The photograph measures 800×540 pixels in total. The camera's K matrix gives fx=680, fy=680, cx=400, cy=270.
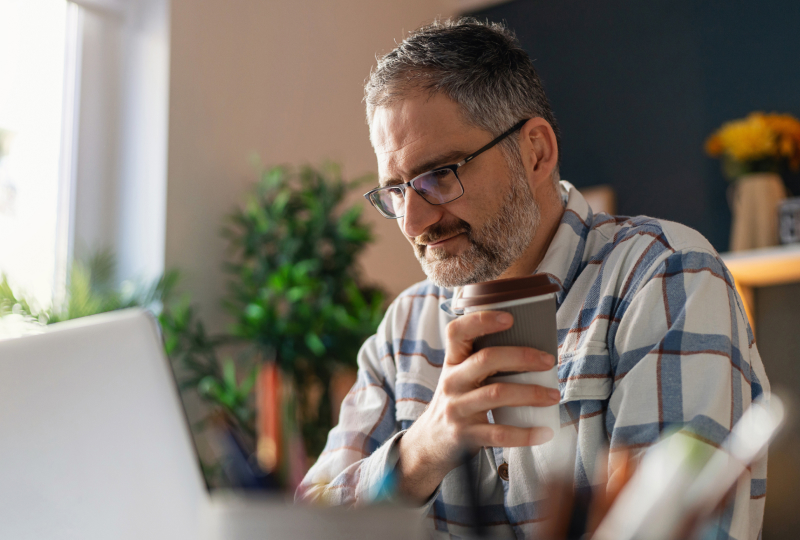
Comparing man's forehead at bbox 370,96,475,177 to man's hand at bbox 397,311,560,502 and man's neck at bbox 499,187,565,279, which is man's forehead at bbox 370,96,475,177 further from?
man's hand at bbox 397,311,560,502

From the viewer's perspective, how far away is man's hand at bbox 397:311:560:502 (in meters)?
0.62

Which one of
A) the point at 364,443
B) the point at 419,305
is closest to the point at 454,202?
the point at 419,305

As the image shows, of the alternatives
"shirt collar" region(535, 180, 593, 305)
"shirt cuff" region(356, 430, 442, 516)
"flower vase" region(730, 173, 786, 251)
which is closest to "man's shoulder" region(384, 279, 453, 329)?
"shirt collar" region(535, 180, 593, 305)

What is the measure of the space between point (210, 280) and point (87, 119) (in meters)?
0.73

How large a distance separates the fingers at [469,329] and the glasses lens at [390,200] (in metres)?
0.52

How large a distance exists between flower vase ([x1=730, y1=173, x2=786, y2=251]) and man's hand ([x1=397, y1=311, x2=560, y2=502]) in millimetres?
2268

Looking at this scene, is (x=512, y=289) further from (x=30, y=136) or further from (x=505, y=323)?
(x=30, y=136)

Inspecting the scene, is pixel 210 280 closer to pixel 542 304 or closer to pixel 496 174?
pixel 496 174

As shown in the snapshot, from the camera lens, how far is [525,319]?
0.62 metres

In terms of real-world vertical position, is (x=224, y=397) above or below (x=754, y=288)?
below

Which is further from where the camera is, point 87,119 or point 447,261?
point 87,119

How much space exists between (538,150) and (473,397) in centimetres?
66

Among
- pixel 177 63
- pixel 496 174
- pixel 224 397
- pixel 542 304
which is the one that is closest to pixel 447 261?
pixel 496 174

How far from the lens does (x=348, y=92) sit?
3328mm
